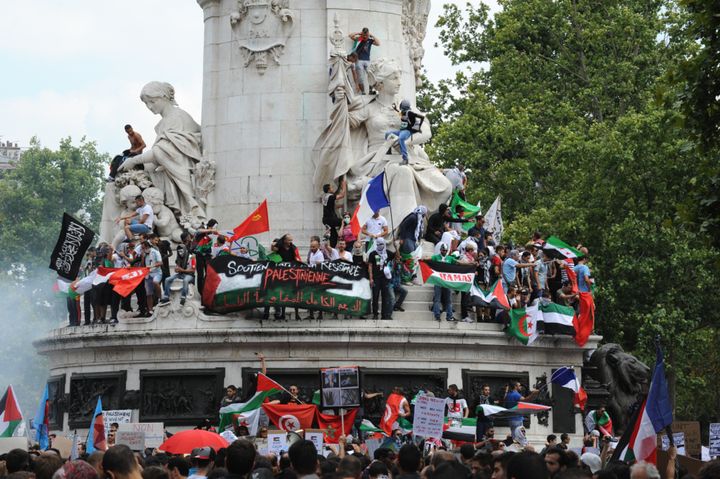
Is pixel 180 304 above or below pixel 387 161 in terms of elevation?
below

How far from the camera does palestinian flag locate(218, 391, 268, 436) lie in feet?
107

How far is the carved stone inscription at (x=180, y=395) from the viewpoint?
35.8 meters

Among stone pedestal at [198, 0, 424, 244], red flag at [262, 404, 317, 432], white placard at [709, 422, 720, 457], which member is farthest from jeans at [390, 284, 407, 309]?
white placard at [709, 422, 720, 457]

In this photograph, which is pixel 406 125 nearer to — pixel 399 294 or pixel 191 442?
pixel 399 294

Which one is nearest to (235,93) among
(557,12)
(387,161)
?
(387,161)

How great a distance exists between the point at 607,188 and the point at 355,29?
13059 millimetres

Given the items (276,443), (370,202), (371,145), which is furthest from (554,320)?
(276,443)

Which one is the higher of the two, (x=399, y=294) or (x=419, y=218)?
(x=419, y=218)

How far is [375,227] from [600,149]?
15.8m

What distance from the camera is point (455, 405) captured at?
1344 inches

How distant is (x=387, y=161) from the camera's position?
130ft

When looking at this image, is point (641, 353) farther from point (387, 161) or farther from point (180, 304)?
point (180, 304)

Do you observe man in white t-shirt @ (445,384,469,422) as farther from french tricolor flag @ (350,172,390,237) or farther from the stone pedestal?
the stone pedestal

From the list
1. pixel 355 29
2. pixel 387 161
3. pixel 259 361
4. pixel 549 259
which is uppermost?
pixel 355 29
